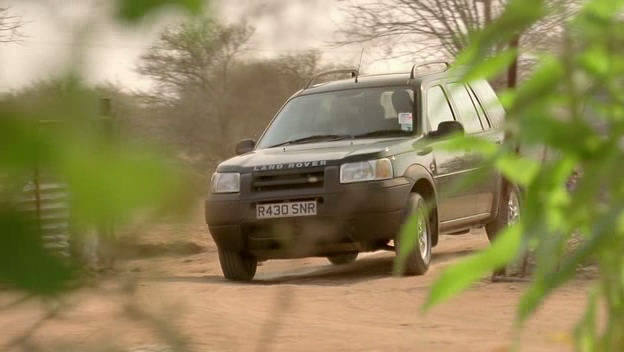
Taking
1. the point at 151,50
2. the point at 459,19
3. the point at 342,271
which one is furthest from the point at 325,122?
the point at 151,50

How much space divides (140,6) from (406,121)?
959 cm

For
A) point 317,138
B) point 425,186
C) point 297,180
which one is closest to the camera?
point 297,180

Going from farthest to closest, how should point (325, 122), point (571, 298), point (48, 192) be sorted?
point (325, 122)
point (571, 298)
point (48, 192)

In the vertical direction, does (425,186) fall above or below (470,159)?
below

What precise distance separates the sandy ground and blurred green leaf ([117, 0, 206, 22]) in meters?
0.11

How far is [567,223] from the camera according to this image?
1.26 m

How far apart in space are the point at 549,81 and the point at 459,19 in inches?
689

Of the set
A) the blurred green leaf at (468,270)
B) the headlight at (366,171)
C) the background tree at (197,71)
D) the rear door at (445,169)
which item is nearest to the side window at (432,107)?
the rear door at (445,169)

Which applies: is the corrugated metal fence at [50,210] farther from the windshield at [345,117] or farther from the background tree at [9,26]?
the windshield at [345,117]

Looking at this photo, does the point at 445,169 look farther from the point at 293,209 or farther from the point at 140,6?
the point at 140,6

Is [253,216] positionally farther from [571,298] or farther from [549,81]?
[549,81]

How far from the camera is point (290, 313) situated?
4957mm

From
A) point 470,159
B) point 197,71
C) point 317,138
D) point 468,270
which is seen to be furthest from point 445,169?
point 468,270

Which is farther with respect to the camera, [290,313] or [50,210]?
[290,313]
